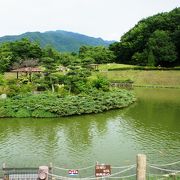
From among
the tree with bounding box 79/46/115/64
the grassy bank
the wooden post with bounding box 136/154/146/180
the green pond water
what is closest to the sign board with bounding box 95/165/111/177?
the wooden post with bounding box 136/154/146/180

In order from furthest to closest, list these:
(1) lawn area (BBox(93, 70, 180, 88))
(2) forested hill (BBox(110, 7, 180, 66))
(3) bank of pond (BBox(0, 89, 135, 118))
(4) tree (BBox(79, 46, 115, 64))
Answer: (4) tree (BBox(79, 46, 115, 64)), (2) forested hill (BBox(110, 7, 180, 66)), (1) lawn area (BBox(93, 70, 180, 88)), (3) bank of pond (BBox(0, 89, 135, 118))

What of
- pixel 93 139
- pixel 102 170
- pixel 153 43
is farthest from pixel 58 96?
pixel 153 43

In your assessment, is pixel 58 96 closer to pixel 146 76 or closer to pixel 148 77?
pixel 148 77

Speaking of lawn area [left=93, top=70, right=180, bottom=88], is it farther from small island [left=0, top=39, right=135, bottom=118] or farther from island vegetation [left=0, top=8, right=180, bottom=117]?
small island [left=0, top=39, right=135, bottom=118]

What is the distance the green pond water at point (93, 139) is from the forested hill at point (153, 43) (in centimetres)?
3437

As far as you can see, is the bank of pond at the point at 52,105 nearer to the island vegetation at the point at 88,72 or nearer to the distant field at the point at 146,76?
the island vegetation at the point at 88,72

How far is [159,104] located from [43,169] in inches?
1010

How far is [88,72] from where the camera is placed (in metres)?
39.0

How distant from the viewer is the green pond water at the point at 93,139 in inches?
711

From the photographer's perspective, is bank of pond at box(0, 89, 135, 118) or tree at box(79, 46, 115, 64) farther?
tree at box(79, 46, 115, 64)

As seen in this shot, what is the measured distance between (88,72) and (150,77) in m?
19.3

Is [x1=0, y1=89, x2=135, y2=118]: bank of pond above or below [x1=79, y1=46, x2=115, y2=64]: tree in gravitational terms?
below

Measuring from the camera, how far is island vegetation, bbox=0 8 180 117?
95.8 ft

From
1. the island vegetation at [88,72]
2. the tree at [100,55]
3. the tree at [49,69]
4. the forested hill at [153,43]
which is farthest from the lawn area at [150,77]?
the tree at [49,69]
